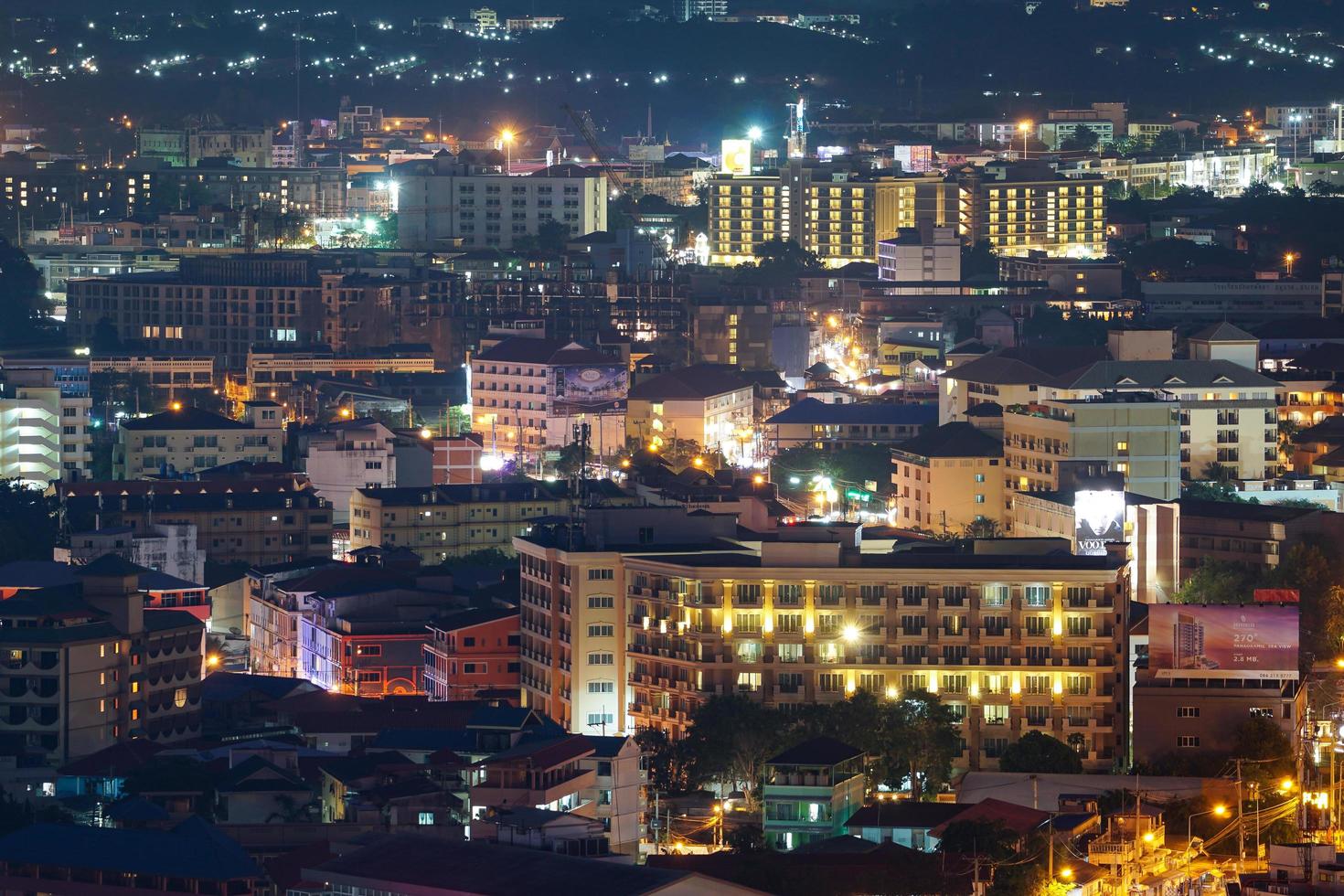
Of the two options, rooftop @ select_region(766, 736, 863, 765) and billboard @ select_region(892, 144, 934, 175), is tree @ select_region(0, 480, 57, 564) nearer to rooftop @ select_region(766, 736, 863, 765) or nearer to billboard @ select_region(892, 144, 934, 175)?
rooftop @ select_region(766, 736, 863, 765)

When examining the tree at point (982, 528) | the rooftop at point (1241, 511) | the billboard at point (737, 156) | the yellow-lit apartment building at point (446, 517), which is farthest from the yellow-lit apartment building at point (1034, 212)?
the rooftop at point (1241, 511)

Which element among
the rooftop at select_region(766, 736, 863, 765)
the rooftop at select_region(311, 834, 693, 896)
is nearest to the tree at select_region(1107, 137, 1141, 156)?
the rooftop at select_region(766, 736, 863, 765)

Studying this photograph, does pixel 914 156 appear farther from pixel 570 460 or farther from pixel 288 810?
pixel 288 810

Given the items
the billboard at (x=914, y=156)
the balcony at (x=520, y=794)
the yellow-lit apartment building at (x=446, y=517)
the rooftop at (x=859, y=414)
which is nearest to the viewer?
the balcony at (x=520, y=794)

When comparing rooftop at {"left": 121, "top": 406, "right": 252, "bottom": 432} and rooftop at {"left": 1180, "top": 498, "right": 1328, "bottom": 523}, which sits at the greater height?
rooftop at {"left": 121, "top": 406, "right": 252, "bottom": 432}

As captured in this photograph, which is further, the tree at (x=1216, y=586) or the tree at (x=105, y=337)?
the tree at (x=105, y=337)

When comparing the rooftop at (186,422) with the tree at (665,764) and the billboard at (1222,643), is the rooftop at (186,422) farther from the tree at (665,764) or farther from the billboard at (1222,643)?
the billboard at (1222,643)

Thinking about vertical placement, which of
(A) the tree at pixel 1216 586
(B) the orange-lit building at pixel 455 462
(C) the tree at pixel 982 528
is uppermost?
(B) the orange-lit building at pixel 455 462

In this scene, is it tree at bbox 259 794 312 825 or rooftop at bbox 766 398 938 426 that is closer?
tree at bbox 259 794 312 825
